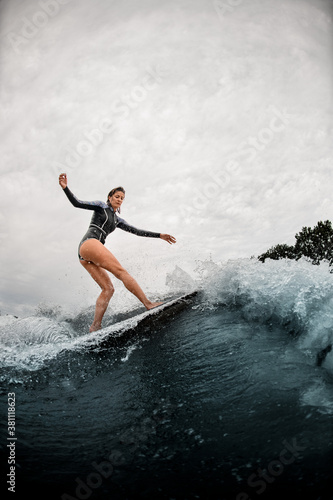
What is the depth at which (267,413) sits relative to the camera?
1.76m

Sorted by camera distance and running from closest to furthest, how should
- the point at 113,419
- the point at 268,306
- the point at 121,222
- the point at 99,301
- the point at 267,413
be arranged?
the point at 267,413, the point at 113,419, the point at 268,306, the point at 99,301, the point at 121,222

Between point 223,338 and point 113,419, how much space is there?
159 centimetres

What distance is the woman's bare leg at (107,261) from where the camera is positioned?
168 inches

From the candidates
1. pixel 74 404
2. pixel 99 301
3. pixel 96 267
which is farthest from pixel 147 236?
pixel 74 404

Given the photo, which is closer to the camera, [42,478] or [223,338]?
[42,478]

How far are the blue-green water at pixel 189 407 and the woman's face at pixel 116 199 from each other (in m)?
2.32

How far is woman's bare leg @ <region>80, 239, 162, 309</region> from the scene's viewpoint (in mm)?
4273

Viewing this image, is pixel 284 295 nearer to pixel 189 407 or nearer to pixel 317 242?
pixel 189 407

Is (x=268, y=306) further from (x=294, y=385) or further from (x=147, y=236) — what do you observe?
(x=147, y=236)

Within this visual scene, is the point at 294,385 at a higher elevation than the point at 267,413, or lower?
higher

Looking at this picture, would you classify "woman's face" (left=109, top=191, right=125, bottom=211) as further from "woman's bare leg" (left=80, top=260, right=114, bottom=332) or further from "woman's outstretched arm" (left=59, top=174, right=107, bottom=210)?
"woman's bare leg" (left=80, top=260, right=114, bottom=332)

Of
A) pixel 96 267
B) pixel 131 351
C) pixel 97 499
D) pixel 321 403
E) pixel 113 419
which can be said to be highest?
pixel 96 267

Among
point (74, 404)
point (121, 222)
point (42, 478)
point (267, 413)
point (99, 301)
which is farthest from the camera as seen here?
point (121, 222)

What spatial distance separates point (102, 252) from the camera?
4363mm
